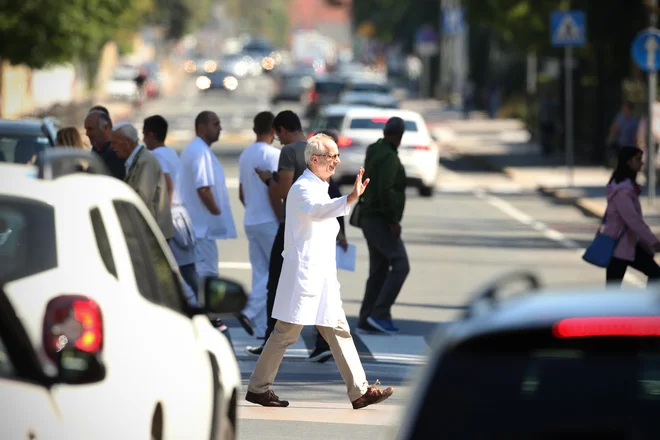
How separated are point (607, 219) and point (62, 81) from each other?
182 ft

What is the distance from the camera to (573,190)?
2889 centimetres

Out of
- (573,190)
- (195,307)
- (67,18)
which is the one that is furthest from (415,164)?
(195,307)

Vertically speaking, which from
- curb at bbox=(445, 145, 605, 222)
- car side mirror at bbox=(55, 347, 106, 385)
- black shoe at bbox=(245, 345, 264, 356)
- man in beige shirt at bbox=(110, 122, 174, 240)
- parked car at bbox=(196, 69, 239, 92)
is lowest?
parked car at bbox=(196, 69, 239, 92)

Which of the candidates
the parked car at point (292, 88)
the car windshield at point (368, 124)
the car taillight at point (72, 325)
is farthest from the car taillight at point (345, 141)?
the parked car at point (292, 88)

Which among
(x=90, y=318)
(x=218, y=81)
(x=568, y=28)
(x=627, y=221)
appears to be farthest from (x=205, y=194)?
(x=218, y=81)

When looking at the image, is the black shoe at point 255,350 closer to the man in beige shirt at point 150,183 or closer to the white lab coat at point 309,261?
the man in beige shirt at point 150,183

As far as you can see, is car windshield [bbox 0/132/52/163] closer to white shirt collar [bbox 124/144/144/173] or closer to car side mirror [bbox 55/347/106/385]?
white shirt collar [bbox 124/144/144/173]

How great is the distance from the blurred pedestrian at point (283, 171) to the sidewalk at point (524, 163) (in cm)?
1068

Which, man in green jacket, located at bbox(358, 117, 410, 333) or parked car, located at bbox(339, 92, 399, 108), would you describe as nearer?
man in green jacket, located at bbox(358, 117, 410, 333)

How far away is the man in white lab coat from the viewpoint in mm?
9188

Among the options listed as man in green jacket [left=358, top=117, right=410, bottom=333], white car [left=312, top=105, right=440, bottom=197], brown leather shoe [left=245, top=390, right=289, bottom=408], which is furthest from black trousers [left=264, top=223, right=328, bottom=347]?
white car [left=312, top=105, right=440, bottom=197]

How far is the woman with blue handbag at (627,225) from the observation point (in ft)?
41.2

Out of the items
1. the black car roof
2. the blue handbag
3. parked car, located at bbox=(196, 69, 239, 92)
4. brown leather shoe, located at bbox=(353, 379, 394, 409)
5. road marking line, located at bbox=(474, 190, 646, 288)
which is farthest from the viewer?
parked car, located at bbox=(196, 69, 239, 92)

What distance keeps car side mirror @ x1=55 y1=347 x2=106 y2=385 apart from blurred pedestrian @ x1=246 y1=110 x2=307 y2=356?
630cm
